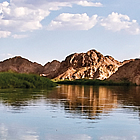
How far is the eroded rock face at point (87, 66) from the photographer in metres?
121

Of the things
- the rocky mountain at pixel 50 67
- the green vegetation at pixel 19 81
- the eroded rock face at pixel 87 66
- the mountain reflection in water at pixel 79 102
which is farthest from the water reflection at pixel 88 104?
the rocky mountain at pixel 50 67

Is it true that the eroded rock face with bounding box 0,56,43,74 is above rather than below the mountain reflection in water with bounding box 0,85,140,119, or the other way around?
above

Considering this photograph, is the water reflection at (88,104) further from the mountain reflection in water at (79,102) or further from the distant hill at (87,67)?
the distant hill at (87,67)

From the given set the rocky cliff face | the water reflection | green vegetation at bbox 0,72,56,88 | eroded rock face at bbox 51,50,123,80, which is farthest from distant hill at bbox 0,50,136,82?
the water reflection

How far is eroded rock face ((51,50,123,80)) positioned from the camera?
121250 millimetres

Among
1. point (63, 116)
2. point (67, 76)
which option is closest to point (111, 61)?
point (67, 76)

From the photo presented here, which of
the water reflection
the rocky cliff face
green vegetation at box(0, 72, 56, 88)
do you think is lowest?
the water reflection

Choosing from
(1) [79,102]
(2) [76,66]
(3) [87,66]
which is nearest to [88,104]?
(1) [79,102]

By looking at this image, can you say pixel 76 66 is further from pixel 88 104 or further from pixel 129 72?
pixel 88 104

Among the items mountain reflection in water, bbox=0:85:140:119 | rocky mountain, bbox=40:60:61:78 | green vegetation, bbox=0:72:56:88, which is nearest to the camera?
mountain reflection in water, bbox=0:85:140:119

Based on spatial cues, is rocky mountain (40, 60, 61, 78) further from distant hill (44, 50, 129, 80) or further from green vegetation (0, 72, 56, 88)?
green vegetation (0, 72, 56, 88)

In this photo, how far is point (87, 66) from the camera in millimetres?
128125

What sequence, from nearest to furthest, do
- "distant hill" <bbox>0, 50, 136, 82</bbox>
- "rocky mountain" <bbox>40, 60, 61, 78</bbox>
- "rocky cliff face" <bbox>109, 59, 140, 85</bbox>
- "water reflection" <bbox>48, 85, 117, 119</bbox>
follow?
"water reflection" <bbox>48, 85, 117, 119</bbox> → "rocky cliff face" <bbox>109, 59, 140, 85</bbox> → "distant hill" <bbox>0, 50, 136, 82</bbox> → "rocky mountain" <bbox>40, 60, 61, 78</bbox>

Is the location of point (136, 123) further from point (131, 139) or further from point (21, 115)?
point (21, 115)
